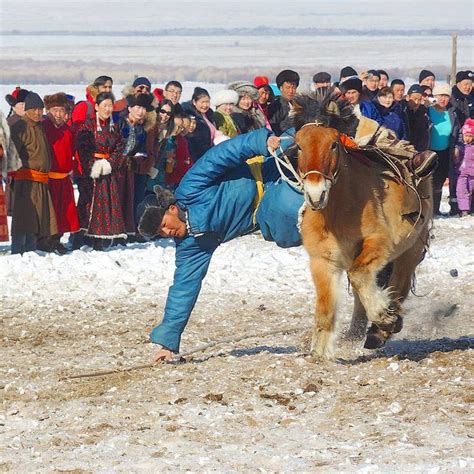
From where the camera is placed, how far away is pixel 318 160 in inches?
276

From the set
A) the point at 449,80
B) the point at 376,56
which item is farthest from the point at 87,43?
the point at 449,80

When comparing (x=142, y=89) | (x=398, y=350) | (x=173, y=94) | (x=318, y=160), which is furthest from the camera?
(x=173, y=94)

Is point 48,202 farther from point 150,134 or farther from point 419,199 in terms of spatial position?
point 419,199

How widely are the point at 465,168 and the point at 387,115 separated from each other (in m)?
2.45

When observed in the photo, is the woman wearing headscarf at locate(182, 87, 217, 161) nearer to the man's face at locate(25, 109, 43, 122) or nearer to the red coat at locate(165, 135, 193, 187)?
the red coat at locate(165, 135, 193, 187)

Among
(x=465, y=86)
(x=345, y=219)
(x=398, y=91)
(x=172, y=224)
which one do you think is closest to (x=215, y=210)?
(x=172, y=224)

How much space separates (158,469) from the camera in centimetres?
577

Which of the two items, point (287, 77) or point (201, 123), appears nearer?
point (201, 123)

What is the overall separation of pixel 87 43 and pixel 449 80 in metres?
58.3

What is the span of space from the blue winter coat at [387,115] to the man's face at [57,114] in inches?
154

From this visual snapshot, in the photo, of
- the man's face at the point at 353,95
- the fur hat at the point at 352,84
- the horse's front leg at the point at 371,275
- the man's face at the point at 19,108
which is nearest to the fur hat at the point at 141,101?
the man's face at the point at 19,108

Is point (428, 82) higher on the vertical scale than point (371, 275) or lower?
higher

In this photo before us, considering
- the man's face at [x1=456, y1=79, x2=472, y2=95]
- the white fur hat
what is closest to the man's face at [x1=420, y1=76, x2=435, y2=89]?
the man's face at [x1=456, y1=79, x2=472, y2=95]

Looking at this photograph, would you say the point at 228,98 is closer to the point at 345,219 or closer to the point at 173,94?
the point at 173,94
